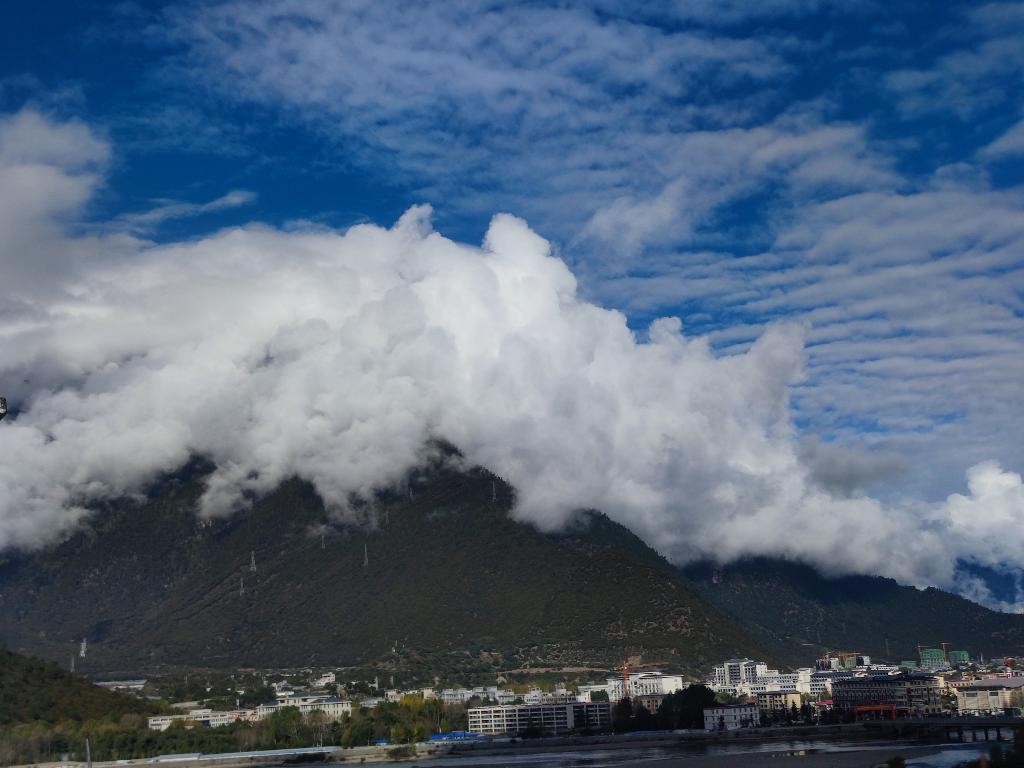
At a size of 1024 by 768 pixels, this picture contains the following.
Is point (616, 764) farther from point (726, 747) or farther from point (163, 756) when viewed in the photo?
point (163, 756)

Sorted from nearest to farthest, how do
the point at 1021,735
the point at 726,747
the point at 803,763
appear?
the point at 1021,735 < the point at 803,763 < the point at 726,747

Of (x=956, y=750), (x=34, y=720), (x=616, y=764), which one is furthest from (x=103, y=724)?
(x=956, y=750)

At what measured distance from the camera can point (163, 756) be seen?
191750mm

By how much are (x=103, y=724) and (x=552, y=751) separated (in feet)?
203

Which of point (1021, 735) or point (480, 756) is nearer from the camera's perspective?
point (1021, 735)

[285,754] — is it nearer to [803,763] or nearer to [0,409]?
[0,409]

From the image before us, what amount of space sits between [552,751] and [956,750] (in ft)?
185

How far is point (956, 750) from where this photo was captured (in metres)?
168

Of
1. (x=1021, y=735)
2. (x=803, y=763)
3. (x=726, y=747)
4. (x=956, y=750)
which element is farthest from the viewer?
(x=726, y=747)

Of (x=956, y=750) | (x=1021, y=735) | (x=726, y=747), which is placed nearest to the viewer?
(x=1021, y=735)

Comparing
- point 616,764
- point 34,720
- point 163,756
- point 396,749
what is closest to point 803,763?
point 616,764

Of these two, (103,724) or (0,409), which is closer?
(0,409)

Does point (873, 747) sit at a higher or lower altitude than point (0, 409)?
lower

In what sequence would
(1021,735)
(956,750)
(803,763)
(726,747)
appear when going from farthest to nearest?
(726,747), (956,750), (803,763), (1021,735)
